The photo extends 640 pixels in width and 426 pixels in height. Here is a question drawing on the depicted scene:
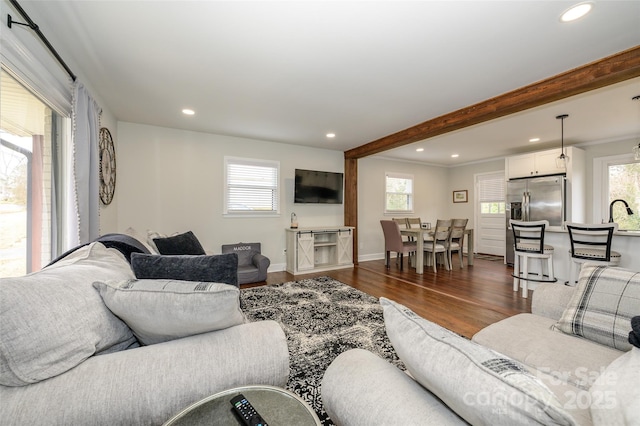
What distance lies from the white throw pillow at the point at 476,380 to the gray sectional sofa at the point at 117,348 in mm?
561

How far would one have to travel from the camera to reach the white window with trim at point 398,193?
266 inches

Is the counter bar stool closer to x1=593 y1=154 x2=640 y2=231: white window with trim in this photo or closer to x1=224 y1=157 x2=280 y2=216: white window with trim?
x1=593 y1=154 x2=640 y2=231: white window with trim

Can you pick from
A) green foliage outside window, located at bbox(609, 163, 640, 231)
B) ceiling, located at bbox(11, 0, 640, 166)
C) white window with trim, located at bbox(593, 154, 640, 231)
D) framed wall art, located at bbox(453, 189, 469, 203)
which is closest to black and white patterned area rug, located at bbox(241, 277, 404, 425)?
ceiling, located at bbox(11, 0, 640, 166)

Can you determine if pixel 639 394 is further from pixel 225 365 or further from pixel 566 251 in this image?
pixel 566 251

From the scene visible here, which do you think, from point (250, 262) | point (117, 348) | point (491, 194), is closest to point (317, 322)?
point (117, 348)

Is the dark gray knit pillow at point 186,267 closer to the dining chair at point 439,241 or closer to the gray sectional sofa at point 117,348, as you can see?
the gray sectional sofa at point 117,348

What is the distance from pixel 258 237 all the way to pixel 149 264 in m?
3.68

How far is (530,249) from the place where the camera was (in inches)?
140

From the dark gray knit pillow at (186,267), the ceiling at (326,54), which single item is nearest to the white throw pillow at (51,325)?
the dark gray knit pillow at (186,267)

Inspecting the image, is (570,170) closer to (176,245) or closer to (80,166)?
(176,245)

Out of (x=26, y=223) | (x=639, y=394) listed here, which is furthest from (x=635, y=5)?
(x=26, y=223)

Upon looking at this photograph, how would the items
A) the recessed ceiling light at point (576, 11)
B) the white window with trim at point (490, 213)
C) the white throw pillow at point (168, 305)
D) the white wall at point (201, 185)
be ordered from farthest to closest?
the white window with trim at point (490, 213)
the white wall at point (201, 185)
the recessed ceiling light at point (576, 11)
the white throw pillow at point (168, 305)

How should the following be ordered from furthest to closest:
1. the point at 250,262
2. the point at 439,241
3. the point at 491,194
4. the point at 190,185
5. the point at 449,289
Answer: the point at 491,194 < the point at 439,241 < the point at 250,262 < the point at 190,185 < the point at 449,289

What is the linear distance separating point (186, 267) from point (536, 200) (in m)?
6.60
